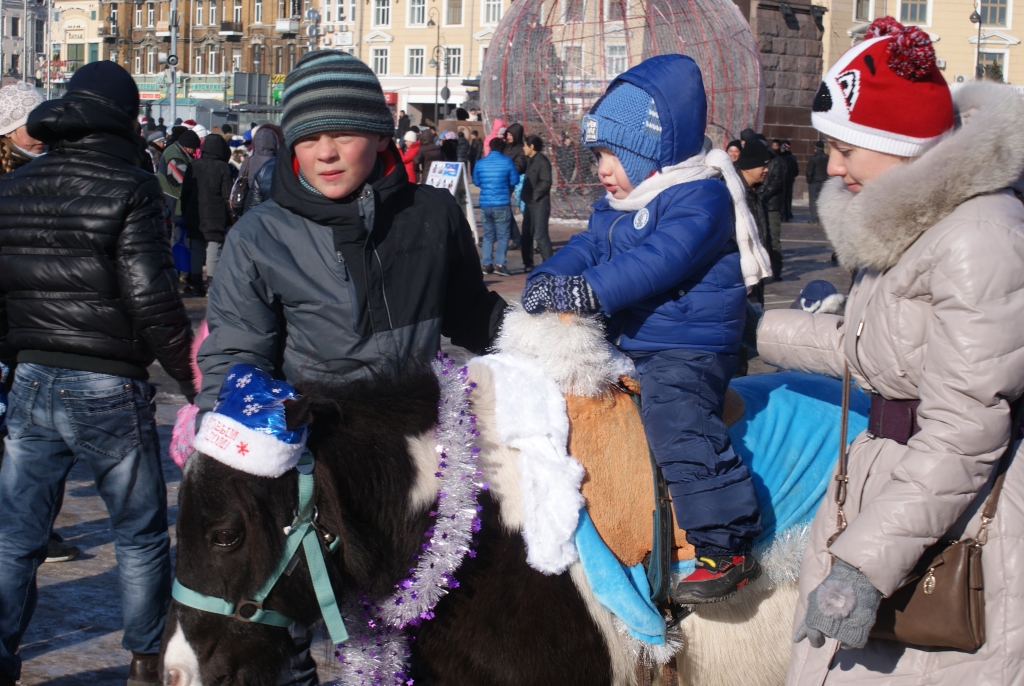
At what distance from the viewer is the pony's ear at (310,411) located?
204 centimetres

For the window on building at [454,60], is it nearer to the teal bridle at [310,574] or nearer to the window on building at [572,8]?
the window on building at [572,8]

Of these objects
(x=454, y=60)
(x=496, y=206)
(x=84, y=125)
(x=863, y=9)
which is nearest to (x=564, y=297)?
(x=84, y=125)

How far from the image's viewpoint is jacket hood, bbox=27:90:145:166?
10.9 feet

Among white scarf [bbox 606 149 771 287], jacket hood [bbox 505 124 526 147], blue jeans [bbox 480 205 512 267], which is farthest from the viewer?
jacket hood [bbox 505 124 526 147]

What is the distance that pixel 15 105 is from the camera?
4676 millimetres

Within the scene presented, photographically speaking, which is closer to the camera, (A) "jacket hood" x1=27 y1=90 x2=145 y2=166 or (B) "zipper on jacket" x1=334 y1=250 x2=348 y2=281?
(B) "zipper on jacket" x1=334 y1=250 x2=348 y2=281

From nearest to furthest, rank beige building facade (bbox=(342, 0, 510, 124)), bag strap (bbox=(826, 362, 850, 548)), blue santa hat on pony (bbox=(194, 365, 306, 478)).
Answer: blue santa hat on pony (bbox=(194, 365, 306, 478)) < bag strap (bbox=(826, 362, 850, 548)) < beige building facade (bbox=(342, 0, 510, 124))

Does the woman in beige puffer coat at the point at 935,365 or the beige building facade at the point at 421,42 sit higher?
Answer: the beige building facade at the point at 421,42

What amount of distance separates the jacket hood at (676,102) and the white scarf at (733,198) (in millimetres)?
58

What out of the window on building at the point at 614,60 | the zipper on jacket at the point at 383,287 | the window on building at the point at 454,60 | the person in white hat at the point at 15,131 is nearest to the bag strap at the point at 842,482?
the zipper on jacket at the point at 383,287

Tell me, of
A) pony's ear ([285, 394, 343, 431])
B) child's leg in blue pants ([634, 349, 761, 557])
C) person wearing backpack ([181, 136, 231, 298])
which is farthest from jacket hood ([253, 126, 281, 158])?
pony's ear ([285, 394, 343, 431])

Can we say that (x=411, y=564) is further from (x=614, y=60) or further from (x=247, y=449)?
(x=614, y=60)

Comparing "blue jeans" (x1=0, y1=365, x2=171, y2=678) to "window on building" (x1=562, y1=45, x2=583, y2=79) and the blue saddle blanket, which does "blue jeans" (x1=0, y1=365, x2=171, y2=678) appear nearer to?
the blue saddle blanket

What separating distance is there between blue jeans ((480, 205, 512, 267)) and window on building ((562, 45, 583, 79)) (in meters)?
5.85
